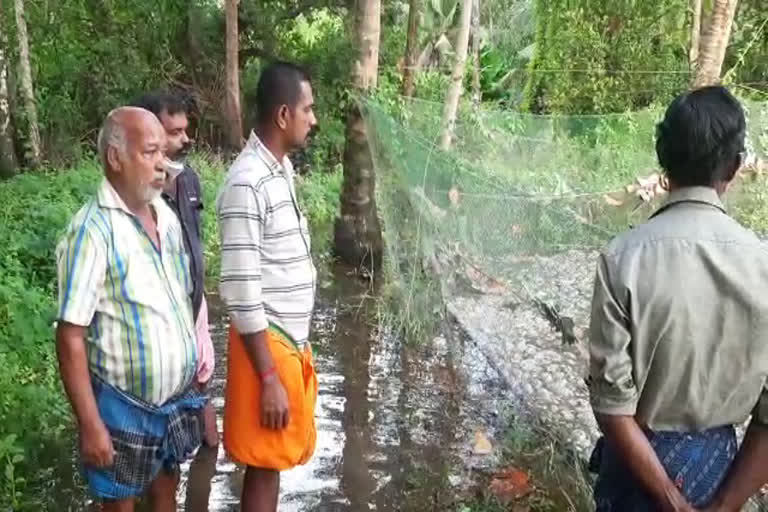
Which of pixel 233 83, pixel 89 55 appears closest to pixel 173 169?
pixel 233 83

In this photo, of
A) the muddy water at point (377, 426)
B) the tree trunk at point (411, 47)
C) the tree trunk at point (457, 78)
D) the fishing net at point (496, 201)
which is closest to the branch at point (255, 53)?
the tree trunk at point (411, 47)

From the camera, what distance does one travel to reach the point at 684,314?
1.60 m

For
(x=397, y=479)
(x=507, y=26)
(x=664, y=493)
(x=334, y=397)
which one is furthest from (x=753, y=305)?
(x=507, y=26)

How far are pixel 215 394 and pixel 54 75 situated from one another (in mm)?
9801

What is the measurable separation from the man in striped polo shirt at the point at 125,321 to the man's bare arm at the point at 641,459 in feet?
4.18

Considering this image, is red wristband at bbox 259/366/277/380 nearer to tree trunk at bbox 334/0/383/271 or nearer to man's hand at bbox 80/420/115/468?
man's hand at bbox 80/420/115/468

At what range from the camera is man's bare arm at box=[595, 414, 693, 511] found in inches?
65.9

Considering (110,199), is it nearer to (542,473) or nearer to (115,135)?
(115,135)

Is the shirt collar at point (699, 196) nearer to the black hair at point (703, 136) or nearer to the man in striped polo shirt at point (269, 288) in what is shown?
the black hair at point (703, 136)

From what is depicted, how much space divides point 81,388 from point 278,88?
1.06 meters

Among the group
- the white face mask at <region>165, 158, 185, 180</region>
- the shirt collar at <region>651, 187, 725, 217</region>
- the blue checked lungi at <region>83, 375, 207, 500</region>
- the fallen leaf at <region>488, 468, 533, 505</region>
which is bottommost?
the fallen leaf at <region>488, 468, 533, 505</region>

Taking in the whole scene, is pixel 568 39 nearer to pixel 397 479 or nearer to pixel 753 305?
pixel 397 479

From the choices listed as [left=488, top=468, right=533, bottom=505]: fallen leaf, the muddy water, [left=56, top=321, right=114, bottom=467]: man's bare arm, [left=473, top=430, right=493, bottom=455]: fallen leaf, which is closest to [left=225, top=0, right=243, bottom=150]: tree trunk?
the muddy water

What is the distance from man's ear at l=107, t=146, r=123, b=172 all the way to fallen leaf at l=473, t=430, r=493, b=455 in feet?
7.85
